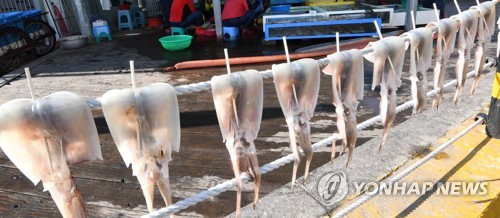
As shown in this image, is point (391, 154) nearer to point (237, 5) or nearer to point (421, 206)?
point (421, 206)

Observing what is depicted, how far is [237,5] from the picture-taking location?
9078 mm

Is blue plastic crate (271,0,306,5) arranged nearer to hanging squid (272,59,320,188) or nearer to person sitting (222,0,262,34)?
person sitting (222,0,262,34)

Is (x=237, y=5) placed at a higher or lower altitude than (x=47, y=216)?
higher

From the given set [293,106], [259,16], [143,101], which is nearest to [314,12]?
[259,16]

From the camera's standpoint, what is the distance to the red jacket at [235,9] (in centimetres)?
908

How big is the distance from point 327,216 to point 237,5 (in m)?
7.58

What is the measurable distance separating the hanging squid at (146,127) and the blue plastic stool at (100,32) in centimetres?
1006

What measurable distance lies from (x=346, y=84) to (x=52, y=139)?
139 cm

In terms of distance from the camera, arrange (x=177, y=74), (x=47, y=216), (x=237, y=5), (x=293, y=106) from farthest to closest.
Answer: (x=237, y=5), (x=177, y=74), (x=47, y=216), (x=293, y=106)

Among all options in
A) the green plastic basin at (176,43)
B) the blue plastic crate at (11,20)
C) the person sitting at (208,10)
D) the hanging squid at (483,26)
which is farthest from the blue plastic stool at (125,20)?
the hanging squid at (483,26)

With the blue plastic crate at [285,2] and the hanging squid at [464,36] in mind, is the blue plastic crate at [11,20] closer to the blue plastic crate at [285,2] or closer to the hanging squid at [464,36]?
the blue plastic crate at [285,2]

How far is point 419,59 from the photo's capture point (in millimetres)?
2188

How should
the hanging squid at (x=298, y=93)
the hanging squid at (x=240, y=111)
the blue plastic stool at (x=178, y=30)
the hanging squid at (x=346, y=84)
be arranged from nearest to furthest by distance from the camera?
the hanging squid at (x=240, y=111), the hanging squid at (x=298, y=93), the hanging squid at (x=346, y=84), the blue plastic stool at (x=178, y=30)

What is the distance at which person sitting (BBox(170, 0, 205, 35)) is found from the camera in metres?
9.54
